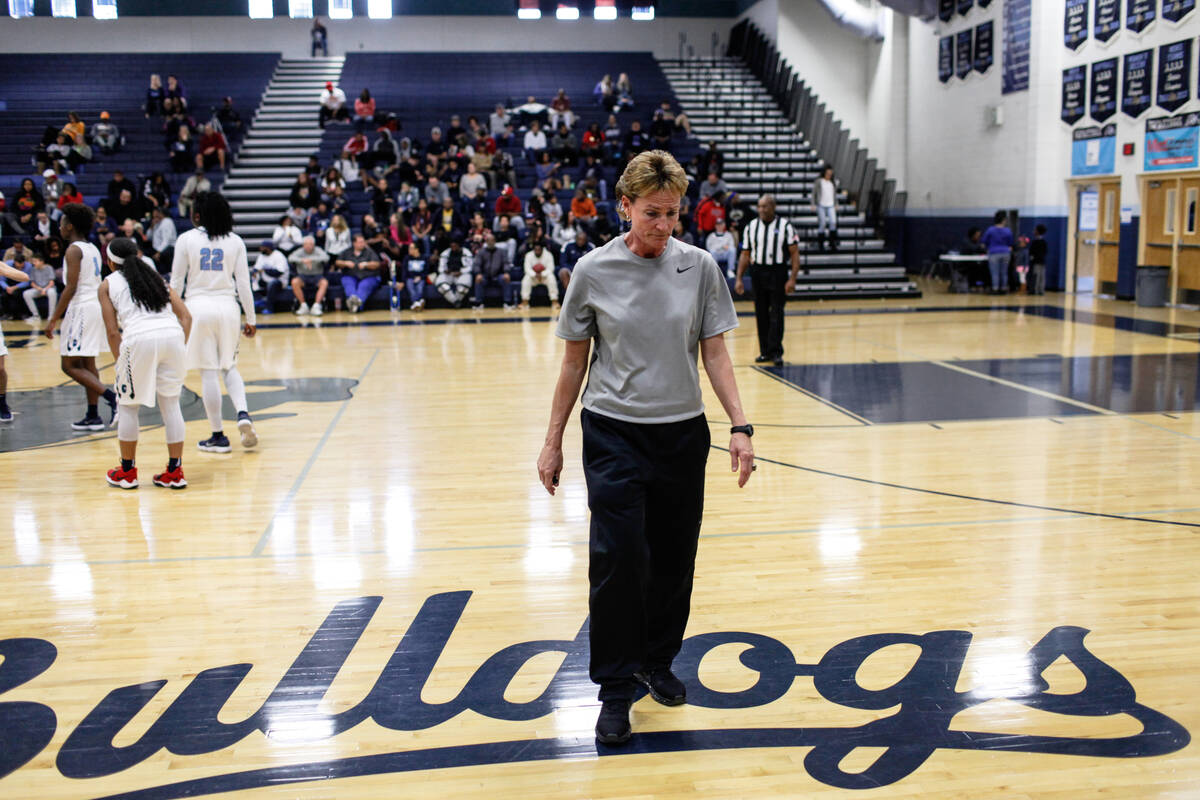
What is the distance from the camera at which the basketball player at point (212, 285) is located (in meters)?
6.40

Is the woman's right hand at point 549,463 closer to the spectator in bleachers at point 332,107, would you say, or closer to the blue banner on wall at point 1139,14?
the blue banner on wall at point 1139,14

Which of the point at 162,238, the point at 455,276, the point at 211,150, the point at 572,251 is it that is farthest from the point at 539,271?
the point at 211,150

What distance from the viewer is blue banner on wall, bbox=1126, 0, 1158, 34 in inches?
605

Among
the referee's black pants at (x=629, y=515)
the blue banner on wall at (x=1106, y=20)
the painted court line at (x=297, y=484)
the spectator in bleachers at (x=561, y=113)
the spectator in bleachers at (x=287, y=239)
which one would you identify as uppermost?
the blue banner on wall at (x=1106, y=20)

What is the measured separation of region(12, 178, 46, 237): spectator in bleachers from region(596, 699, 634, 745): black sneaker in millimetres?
17544

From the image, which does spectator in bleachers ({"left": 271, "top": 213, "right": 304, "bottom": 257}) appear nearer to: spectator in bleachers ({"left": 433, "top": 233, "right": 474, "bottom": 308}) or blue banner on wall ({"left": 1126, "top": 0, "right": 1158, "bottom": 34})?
spectator in bleachers ({"left": 433, "top": 233, "right": 474, "bottom": 308})

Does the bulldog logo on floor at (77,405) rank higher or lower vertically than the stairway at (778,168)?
lower

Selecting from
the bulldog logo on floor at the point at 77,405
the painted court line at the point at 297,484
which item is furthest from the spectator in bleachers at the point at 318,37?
the painted court line at the point at 297,484

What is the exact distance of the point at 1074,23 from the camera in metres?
17.1

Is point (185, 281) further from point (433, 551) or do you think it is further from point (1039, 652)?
point (1039, 652)

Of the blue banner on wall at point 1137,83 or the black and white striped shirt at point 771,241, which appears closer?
the black and white striped shirt at point 771,241

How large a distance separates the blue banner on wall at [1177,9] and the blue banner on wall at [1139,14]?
0.25 metres

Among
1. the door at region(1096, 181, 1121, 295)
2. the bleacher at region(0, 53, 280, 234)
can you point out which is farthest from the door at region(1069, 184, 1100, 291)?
the bleacher at region(0, 53, 280, 234)

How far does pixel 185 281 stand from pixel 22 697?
365 cm
